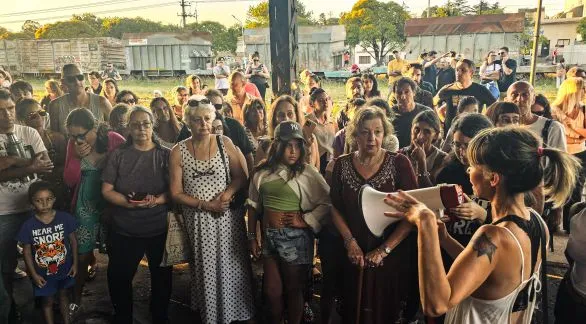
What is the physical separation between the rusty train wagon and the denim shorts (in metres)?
33.2

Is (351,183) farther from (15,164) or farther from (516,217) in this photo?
(15,164)

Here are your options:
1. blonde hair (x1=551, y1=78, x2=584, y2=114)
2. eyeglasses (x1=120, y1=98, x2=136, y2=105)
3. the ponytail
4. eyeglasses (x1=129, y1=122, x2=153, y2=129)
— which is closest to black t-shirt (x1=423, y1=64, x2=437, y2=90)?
blonde hair (x1=551, y1=78, x2=584, y2=114)

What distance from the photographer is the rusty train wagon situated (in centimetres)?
3353

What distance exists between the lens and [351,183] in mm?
3027

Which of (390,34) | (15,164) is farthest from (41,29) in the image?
(15,164)

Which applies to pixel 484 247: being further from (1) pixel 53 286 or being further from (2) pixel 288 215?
(1) pixel 53 286

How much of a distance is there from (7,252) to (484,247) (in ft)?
11.5

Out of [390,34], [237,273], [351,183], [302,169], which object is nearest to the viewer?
[351,183]

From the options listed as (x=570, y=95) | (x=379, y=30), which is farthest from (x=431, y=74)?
(x=379, y=30)

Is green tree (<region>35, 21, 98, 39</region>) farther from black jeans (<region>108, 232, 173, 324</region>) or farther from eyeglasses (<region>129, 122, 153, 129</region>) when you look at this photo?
black jeans (<region>108, 232, 173, 324</region>)

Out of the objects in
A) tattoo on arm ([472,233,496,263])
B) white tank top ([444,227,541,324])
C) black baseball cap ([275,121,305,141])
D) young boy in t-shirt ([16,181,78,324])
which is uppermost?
black baseball cap ([275,121,305,141])

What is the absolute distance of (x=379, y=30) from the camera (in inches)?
1658

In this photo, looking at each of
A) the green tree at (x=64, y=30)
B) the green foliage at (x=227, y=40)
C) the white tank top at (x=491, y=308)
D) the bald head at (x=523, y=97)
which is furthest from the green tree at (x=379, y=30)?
the green tree at (x=64, y=30)

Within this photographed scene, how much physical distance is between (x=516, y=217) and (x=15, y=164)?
3464 mm
